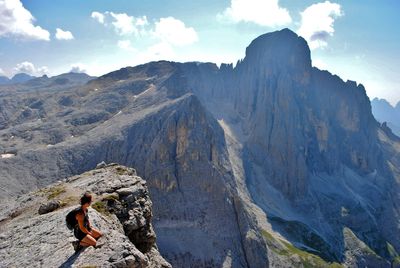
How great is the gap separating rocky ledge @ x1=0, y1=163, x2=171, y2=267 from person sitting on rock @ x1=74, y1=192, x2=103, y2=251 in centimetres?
38

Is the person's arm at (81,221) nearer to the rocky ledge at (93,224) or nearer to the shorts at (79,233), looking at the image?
the shorts at (79,233)

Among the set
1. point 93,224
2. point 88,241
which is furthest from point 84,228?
point 93,224

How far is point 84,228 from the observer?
18.8 m

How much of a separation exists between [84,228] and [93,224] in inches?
101

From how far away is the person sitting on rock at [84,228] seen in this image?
18.7 m

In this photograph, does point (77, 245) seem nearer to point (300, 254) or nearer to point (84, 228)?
point (84, 228)

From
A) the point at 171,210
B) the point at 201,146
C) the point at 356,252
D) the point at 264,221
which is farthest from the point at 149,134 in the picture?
the point at 356,252

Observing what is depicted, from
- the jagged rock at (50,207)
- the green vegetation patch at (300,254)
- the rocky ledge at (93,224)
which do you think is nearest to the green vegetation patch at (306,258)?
the green vegetation patch at (300,254)

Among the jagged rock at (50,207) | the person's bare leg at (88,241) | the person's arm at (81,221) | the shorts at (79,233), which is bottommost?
the jagged rock at (50,207)

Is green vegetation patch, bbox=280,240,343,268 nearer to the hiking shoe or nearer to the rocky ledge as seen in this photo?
the rocky ledge

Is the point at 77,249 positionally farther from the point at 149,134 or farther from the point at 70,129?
the point at 70,129

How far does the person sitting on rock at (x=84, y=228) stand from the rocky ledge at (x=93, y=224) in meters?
0.38

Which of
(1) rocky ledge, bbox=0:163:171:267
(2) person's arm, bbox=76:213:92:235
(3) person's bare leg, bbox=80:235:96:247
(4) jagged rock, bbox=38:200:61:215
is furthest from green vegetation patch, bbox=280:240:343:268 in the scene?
(2) person's arm, bbox=76:213:92:235

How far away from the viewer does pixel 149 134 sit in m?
152
